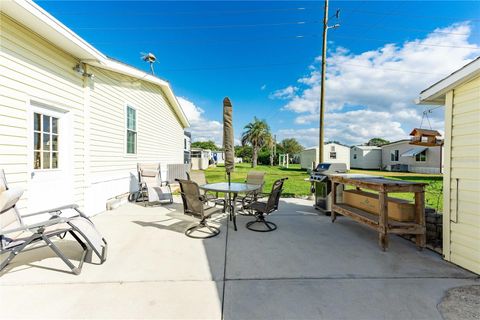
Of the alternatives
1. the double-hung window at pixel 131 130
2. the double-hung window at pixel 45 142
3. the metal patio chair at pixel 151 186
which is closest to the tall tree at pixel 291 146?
the double-hung window at pixel 131 130

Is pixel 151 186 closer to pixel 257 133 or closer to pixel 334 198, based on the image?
pixel 334 198

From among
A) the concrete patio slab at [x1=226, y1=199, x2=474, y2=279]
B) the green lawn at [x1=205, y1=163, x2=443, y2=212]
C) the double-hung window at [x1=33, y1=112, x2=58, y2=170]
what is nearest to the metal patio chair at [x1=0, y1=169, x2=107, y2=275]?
the double-hung window at [x1=33, y1=112, x2=58, y2=170]

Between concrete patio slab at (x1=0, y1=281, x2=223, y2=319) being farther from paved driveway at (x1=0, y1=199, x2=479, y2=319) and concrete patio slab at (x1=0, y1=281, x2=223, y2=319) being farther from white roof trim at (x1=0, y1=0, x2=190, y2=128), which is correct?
white roof trim at (x1=0, y1=0, x2=190, y2=128)

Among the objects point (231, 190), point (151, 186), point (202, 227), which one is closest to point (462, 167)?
point (231, 190)

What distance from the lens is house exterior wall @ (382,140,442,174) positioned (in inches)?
767

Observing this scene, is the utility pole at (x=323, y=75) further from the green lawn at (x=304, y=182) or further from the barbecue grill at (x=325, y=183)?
the barbecue grill at (x=325, y=183)

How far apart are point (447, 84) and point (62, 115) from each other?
6.88m

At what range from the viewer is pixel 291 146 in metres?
51.0

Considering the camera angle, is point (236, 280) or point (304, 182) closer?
point (236, 280)

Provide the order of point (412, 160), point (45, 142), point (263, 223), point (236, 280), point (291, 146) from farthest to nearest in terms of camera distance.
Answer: point (291, 146), point (412, 160), point (263, 223), point (45, 142), point (236, 280)

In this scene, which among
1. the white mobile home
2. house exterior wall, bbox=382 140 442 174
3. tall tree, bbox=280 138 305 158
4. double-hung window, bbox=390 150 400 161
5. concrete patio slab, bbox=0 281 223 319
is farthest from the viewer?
tall tree, bbox=280 138 305 158

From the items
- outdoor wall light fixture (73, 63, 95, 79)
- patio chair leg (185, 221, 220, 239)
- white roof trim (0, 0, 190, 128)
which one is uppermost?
white roof trim (0, 0, 190, 128)

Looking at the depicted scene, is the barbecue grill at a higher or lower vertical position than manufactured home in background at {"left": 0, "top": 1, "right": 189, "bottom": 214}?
lower

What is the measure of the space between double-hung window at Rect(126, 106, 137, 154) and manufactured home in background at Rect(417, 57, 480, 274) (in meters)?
7.66
